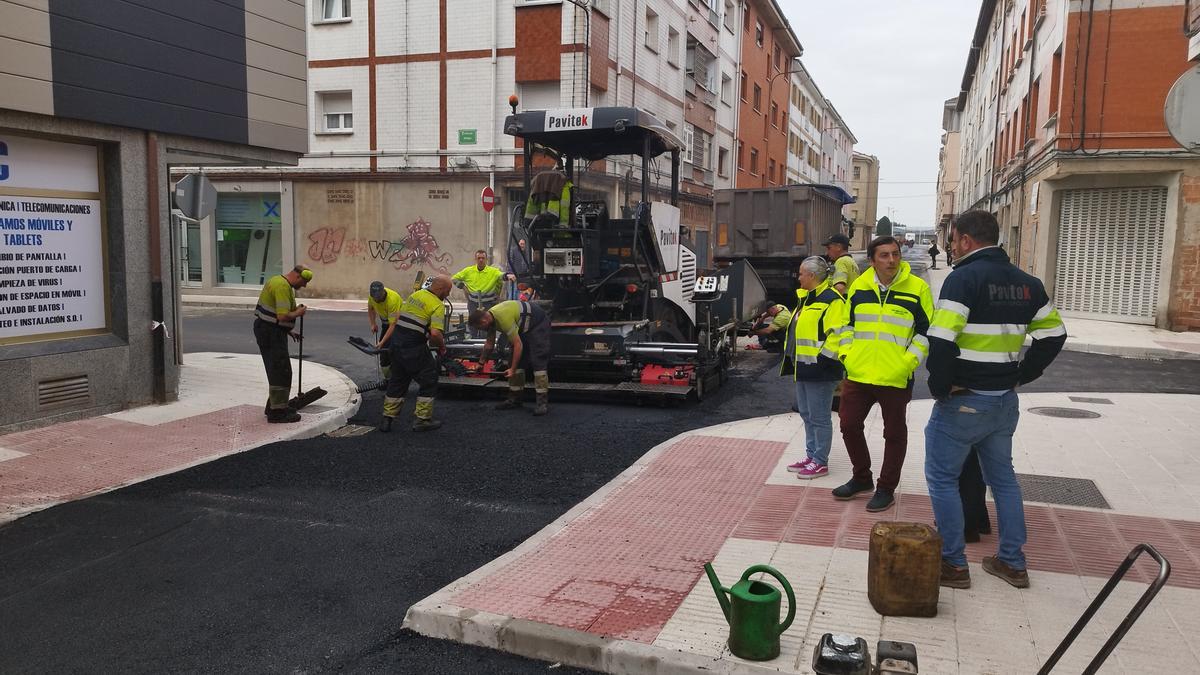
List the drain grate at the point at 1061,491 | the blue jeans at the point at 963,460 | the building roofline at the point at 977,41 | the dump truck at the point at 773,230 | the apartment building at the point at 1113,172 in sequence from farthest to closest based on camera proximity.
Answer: the building roofline at the point at 977,41 → the dump truck at the point at 773,230 → the apartment building at the point at 1113,172 → the drain grate at the point at 1061,491 → the blue jeans at the point at 963,460

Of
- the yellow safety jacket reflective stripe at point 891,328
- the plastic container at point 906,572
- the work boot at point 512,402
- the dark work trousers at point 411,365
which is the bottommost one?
the work boot at point 512,402

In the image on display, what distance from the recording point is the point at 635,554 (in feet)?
15.7

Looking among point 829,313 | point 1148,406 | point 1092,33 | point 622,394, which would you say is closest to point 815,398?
point 829,313

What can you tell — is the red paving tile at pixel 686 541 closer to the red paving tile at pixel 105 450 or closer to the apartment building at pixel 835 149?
the red paving tile at pixel 105 450

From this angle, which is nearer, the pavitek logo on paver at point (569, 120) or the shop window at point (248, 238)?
the pavitek logo on paver at point (569, 120)

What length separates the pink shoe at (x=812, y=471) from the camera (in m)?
6.32

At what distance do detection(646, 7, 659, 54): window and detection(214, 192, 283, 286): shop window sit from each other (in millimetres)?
11937

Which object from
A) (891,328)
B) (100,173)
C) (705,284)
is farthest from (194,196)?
(891,328)

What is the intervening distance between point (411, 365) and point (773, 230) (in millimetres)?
11498

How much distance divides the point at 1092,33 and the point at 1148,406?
36.4 ft

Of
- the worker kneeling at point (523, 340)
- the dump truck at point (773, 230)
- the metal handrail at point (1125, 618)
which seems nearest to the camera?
the metal handrail at point (1125, 618)

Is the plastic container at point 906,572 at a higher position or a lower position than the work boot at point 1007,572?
higher

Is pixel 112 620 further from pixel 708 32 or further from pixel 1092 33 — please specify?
pixel 708 32

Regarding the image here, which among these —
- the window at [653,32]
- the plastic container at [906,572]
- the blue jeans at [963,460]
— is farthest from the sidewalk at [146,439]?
the window at [653,32]
